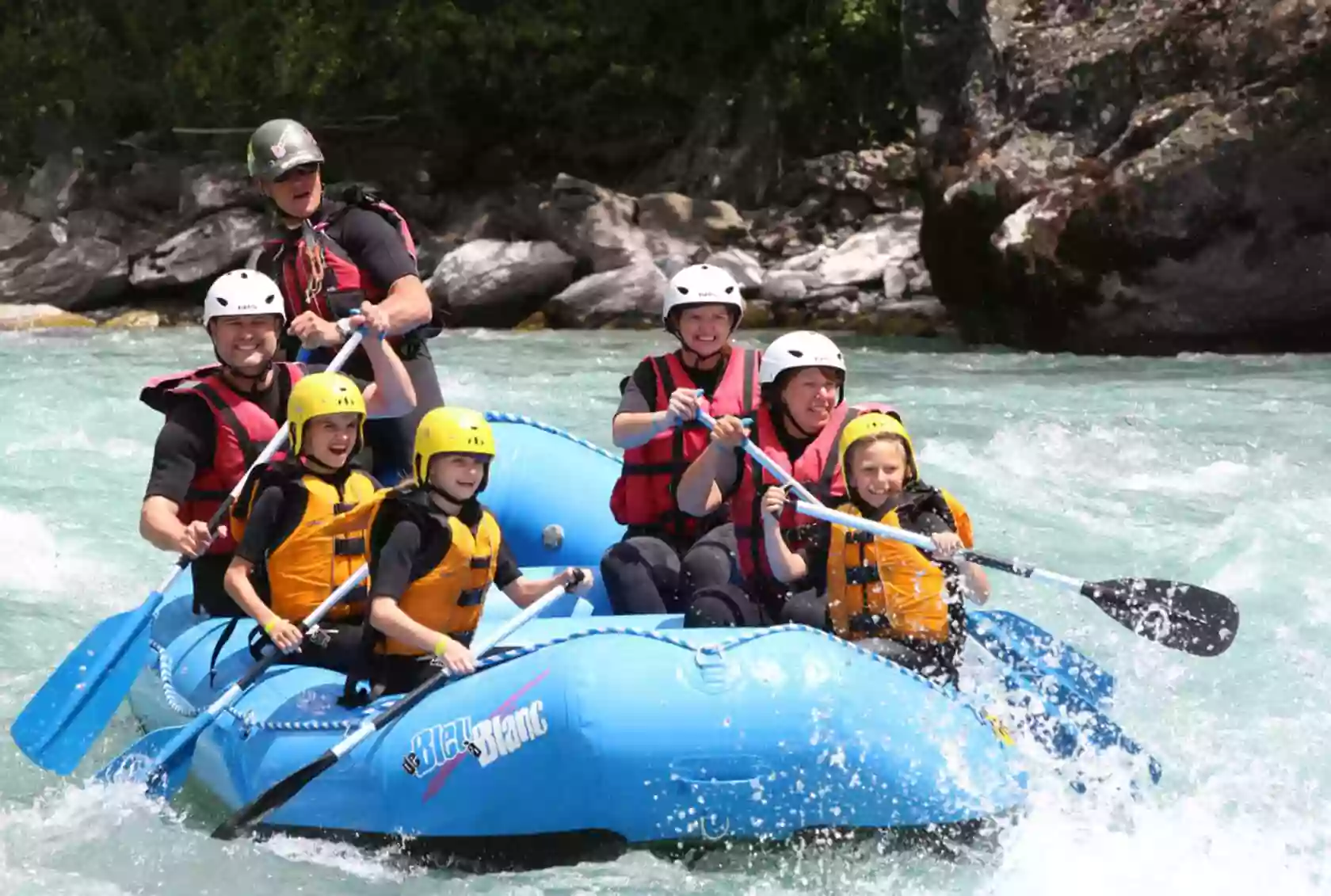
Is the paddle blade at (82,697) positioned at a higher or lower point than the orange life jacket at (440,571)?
lower

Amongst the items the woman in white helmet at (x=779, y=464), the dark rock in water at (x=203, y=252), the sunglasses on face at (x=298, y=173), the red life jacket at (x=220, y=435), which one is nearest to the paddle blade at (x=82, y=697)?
the red life jacket at (x=220, y=435)

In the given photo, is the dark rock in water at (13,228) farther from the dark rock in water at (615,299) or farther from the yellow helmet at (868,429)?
the yellow helmet at (868,429)

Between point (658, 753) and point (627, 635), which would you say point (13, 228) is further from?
point (658, 753)

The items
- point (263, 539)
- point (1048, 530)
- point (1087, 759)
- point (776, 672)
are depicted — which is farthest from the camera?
point (1048, 530)

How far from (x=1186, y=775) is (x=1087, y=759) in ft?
2.13

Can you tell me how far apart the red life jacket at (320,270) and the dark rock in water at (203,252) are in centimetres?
1305

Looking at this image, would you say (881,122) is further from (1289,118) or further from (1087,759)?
(1087,759)

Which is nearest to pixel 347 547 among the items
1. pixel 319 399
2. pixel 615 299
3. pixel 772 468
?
pixel 319 399

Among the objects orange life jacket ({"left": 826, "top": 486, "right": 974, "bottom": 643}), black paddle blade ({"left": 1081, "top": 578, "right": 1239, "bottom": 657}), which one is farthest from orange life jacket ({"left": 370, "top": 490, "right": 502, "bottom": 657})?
black paddle blade ({"left": 1081, "top": 578, "right": 1239, "bottom": 657})

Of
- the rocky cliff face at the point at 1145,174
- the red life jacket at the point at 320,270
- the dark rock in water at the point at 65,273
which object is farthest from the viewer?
the dark rock in water at the point at 65,273

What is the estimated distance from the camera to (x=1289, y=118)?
37.4ft

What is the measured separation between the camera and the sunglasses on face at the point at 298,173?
183 inches

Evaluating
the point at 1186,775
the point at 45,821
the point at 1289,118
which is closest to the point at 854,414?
the point at 1186,775

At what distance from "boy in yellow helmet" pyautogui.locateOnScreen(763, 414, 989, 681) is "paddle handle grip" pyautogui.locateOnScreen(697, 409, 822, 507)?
8cm
